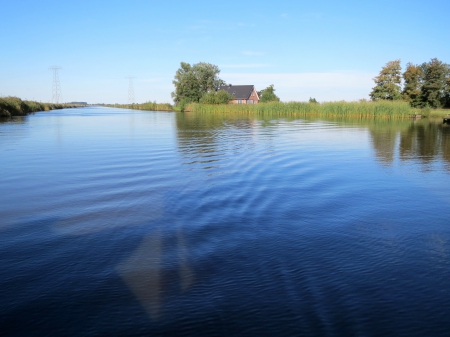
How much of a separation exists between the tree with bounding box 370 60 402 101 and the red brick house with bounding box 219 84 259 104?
85.6ft

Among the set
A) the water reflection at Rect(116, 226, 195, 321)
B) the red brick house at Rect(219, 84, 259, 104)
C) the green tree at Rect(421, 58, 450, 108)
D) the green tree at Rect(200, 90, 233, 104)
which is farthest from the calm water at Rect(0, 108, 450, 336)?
the red brick house at Rect(219, 84, 259, 104)

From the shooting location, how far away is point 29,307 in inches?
141

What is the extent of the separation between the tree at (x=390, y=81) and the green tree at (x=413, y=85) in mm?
1181

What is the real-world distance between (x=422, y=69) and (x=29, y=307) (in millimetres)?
70587

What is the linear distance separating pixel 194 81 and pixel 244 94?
11775 millimetres

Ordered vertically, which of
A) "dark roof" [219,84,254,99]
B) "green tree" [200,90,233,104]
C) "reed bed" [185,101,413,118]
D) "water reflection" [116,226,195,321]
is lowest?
"water reflection" [116,226,195,321]

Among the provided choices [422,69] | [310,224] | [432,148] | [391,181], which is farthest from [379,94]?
[310,224]

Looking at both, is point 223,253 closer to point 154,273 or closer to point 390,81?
point 154,273

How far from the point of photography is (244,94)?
7962cm

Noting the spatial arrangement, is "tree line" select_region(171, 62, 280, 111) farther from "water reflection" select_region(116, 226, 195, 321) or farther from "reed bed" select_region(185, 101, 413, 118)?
"water reflection" select_region(116, 226, 195, 321)

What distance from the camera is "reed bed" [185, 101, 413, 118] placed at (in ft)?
140

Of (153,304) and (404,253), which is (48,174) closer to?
(153,304)

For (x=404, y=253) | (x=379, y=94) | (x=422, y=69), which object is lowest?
(x=404, y=253)

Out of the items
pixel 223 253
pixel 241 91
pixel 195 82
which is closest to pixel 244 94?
pixel 241 91
